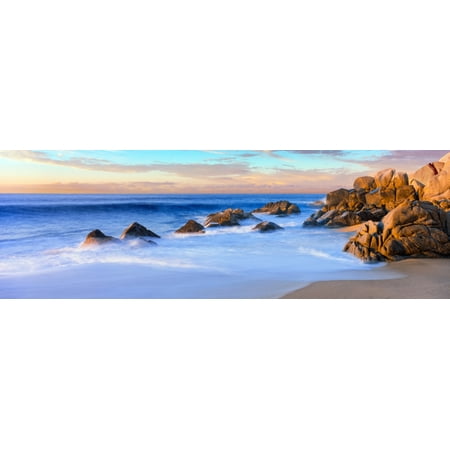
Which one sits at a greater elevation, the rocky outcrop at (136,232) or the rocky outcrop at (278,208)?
the rocky outcrop at (278,208)

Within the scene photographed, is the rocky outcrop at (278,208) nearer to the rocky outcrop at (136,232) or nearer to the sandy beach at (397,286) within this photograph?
the sandy beach at (397,286)

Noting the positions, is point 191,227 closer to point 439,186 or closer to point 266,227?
point 266,227

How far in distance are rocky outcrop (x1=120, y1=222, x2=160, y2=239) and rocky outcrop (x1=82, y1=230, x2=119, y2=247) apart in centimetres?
11

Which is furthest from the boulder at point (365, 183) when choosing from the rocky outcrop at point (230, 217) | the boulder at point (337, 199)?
the rocky outcrop at point (230, 217)

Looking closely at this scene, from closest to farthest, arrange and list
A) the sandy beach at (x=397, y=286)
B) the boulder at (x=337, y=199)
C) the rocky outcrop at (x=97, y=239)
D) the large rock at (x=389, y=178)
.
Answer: the sandy beach at (x=397, y=286), the rocky outcrop at (x=97, y=239), the large rock at (x=389, y=178), the boulder at (x=337, y=199)

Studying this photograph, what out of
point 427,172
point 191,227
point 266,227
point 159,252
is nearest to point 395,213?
point 427,172

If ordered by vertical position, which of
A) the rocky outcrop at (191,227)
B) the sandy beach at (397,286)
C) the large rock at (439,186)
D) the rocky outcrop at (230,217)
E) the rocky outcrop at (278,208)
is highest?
the large rock at (439,186)

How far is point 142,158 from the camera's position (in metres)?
4.30

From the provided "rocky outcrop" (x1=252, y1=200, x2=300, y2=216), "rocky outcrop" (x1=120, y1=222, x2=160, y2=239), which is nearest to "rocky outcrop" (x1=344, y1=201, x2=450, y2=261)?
"rocky outcrop" (x1=252, y1=200, x2=300, y2=216)

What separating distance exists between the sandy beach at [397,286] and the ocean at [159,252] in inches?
4.4

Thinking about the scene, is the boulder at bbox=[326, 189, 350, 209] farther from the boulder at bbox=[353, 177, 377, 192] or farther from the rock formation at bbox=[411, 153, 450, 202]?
the rock formation at bbox=[411, 153, 450, 202]

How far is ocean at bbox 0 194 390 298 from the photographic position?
13.4 feet

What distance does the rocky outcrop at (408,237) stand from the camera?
436cm

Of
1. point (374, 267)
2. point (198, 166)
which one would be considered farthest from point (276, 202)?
point (374, 267)
